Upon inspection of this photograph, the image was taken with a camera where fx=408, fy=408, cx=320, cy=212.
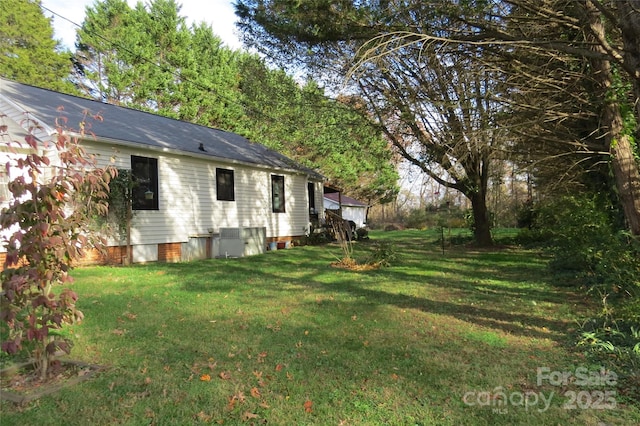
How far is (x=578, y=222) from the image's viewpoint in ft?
26.5

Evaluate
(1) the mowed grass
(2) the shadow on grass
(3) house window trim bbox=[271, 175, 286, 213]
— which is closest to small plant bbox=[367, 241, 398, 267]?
(2) the shadow on grass

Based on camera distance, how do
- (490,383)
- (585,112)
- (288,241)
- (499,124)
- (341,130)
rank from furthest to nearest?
(288,241) → (341,130) → (499,124) → (585,112) → (490,383)

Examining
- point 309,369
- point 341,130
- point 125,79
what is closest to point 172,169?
point 341,130

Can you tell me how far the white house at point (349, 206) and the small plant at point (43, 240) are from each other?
29395 millimetres

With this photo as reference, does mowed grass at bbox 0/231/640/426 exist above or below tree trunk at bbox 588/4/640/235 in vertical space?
below

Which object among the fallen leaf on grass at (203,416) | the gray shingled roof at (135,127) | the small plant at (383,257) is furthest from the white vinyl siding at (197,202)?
the fallen leaf on grass at (203,416)

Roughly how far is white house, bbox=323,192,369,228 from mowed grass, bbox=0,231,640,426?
86.4 feet

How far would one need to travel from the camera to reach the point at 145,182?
1125 centimetres

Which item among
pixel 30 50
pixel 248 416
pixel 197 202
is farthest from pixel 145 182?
pixel 30 50

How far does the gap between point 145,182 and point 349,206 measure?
2465 cm

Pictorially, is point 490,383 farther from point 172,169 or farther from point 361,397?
point 172,169

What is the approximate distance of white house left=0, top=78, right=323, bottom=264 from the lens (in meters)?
10.5

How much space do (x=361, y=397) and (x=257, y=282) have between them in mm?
5036

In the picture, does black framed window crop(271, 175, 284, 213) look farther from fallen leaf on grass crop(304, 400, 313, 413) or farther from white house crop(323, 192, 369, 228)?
white house crop(323, 192, 369, 228)
